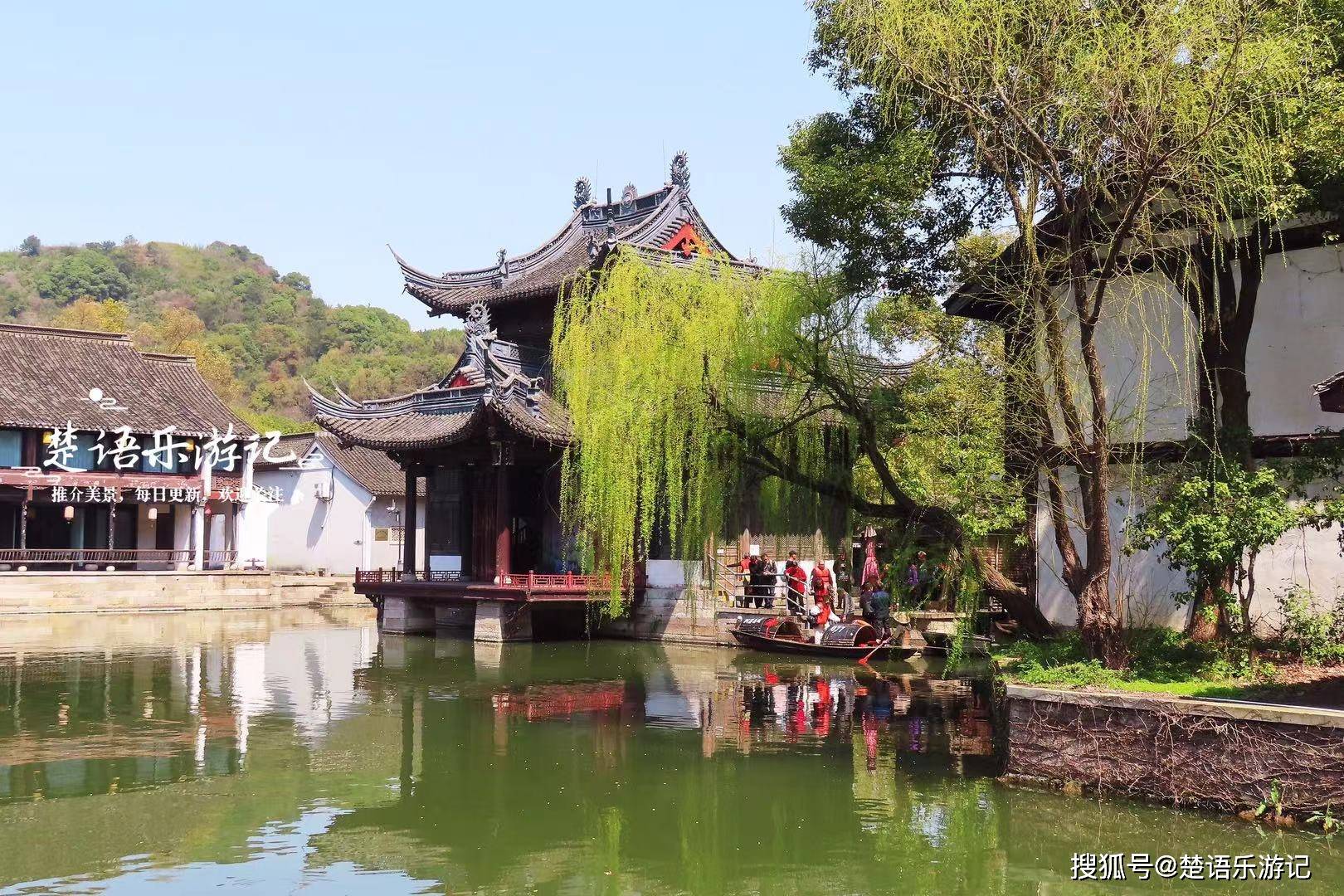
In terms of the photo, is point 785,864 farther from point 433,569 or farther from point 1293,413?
point 433,569

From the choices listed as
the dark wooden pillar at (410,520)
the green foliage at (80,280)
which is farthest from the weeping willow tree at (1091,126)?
the green foliage at (80,280)

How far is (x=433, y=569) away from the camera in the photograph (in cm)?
2455

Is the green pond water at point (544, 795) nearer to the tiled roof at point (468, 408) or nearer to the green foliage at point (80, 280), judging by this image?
the tiled roof at point (468, 408)

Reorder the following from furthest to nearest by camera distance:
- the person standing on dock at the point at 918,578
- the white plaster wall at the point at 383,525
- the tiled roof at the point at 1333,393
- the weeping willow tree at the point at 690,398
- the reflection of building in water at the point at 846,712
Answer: the white plaster wall at the point at 383,525, the weeping willow tree at the point at 690,398, the person standing on dock at the point at 918,578, the reflection of building in water at the point at 846,712, the tiled roof at the point at 1333,393

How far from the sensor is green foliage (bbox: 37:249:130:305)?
93.4 meters

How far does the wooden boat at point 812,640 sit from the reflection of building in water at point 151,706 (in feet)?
19.5

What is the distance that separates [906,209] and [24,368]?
26721mm

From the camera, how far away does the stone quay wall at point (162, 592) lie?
89.7 ft

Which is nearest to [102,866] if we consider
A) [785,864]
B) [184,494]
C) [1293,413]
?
[785,864]

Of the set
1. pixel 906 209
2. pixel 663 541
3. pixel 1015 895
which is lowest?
pixel 1015 895

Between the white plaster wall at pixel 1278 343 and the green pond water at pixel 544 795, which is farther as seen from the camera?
the white plaster wall at pixel 1278 343

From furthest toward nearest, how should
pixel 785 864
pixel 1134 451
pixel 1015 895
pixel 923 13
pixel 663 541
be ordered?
pixel 663 541 → pixel 1134 451 → pixel 923 13 → pixel 785 864 → pixel 1015 895

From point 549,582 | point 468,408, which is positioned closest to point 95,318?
point 468,408

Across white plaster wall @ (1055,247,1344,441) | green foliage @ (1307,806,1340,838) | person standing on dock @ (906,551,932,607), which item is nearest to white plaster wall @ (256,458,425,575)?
person standing on dock @ (906,551,932,607)
